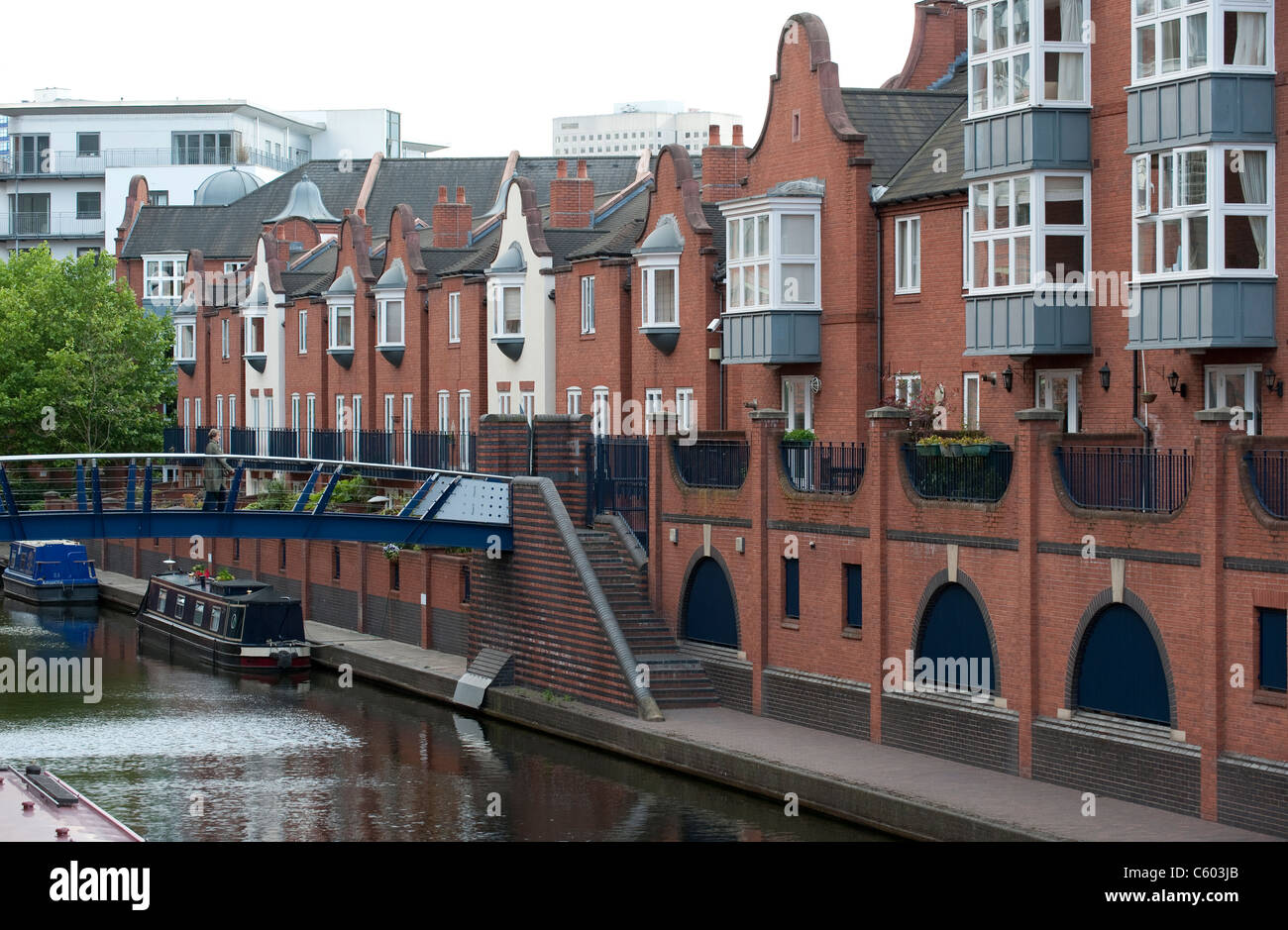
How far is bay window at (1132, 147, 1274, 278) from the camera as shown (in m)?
27.0

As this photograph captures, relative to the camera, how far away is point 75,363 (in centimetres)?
6875

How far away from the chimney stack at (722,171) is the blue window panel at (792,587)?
14439 mm

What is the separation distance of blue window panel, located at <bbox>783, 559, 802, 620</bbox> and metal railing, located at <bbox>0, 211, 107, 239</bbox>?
7333cm

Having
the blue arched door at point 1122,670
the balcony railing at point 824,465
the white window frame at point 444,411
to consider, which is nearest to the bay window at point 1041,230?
the balcony railing at point 824,465

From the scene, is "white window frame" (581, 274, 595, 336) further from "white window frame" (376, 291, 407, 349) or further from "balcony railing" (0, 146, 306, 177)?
"balcony railing" (0, 146, 306, 177)

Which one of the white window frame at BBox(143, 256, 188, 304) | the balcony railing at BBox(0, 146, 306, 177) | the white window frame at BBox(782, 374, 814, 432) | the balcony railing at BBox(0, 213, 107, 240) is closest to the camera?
the white window frame at BBox(782, 374, 814, 432)

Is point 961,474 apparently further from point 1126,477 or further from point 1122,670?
point 1122,670

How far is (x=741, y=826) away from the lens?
2634 cm

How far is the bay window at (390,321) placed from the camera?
57.0m

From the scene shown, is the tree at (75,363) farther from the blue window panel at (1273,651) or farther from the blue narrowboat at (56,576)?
the blue window panel at (1273,651)

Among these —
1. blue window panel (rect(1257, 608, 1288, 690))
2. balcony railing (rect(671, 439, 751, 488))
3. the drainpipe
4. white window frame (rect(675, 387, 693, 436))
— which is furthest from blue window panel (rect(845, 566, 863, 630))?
white window frame (rect(675, 387, 693, 436))
